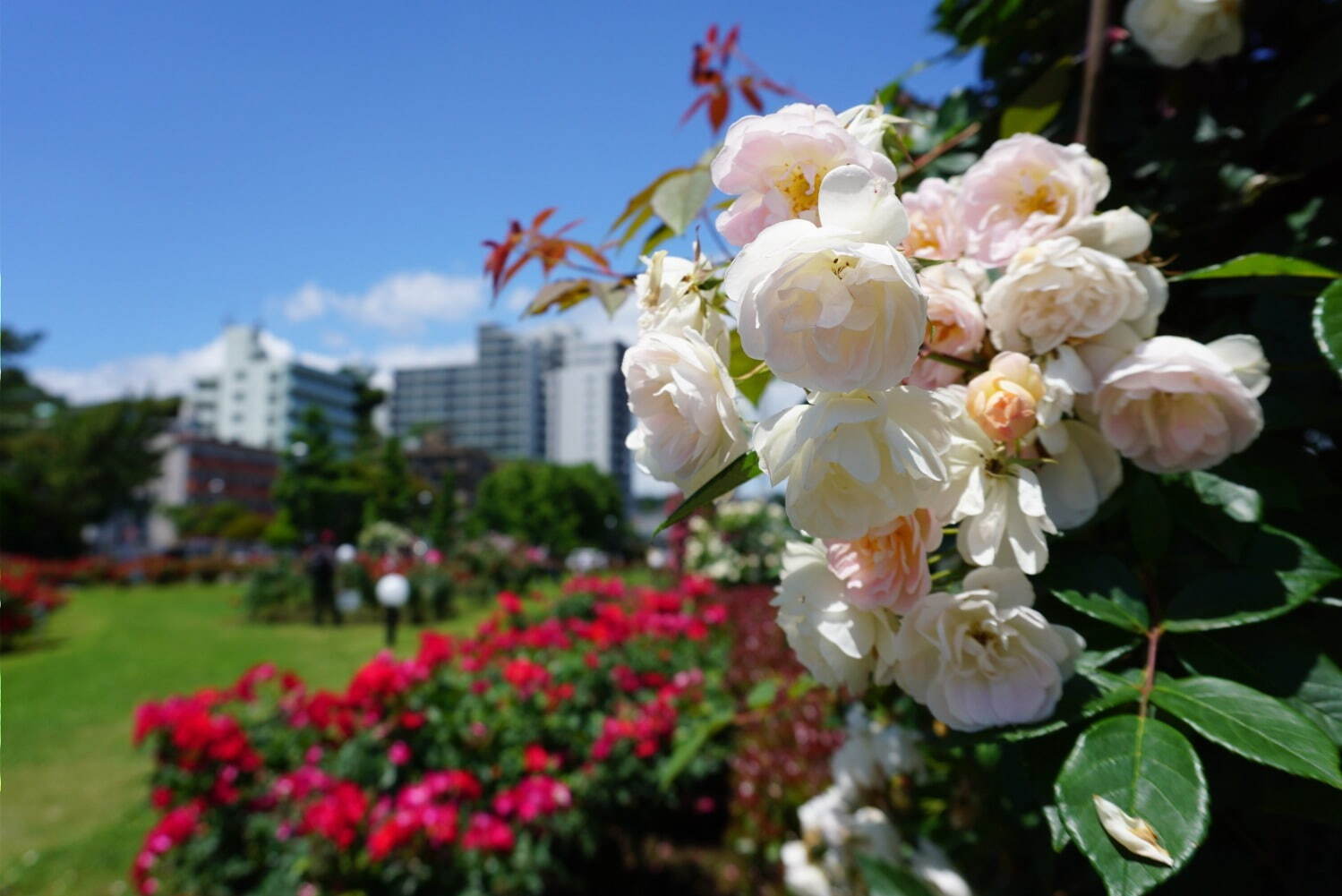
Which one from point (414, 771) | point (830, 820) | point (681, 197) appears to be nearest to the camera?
point (681, 197)

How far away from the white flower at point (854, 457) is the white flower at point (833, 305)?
0.03 meters

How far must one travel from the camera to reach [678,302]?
1.73 feet

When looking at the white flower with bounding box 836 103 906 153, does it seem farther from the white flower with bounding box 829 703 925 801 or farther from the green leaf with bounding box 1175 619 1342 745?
the white flower with bounding box 829 703 925 801

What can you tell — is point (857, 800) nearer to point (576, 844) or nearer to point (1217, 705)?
point (1217, 705)

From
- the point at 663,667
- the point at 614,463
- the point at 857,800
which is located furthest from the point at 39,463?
the point at 614,463

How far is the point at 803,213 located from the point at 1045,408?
21 cm

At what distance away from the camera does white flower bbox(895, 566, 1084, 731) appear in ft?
1.59

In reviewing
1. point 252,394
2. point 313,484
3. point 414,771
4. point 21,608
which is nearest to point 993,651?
point 414,771

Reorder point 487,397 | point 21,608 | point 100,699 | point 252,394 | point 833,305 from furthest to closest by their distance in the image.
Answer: point 487,397 → point 252,394 → point 21,608 → point 100,699 → point 833,305

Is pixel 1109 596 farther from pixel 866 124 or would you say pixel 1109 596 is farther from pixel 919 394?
pixel 866 124

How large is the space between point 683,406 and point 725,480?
0.05 m

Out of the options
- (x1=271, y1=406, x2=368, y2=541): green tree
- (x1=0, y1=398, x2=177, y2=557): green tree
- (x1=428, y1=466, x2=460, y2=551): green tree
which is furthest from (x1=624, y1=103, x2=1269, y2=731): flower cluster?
(x1=0, y1=398, x2=177, y2=557): green tree

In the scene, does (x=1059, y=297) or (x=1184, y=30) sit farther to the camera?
(x=1184, y=30)

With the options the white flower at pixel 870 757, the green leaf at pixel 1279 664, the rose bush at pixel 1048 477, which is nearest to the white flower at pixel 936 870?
the white flower at pixel 870 757
